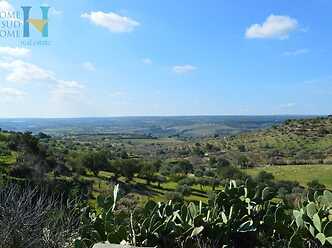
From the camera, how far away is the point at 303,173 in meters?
58.0

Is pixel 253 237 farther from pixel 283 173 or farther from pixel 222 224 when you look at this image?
pixel 283 173

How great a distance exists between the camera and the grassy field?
5360 centimetres

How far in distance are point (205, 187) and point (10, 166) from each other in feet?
75.9

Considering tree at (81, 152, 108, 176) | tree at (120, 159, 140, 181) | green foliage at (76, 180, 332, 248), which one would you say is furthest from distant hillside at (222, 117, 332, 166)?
green foliage at (76, 180, 332, 248)

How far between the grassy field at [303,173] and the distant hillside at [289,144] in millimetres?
6611

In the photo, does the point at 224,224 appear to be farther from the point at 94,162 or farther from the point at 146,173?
the point at 146,173

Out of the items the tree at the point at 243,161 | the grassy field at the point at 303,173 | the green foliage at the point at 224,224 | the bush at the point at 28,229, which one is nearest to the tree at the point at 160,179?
the grassy field at the point at 303,173

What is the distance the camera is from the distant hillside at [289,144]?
237 feet

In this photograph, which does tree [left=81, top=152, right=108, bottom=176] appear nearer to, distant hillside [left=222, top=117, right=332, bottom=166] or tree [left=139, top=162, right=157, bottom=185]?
tree [left=139, top=162, right=157, bottom=185]

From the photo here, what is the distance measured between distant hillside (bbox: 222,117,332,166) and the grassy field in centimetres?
661

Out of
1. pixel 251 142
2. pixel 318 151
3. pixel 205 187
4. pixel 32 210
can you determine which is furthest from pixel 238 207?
pixel 251 142

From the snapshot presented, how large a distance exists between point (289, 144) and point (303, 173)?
80.3 feet

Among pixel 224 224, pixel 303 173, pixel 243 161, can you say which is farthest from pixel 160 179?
pixel 224 224

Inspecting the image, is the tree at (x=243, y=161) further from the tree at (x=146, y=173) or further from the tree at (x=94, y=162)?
the tree at (x=94, y=162)
